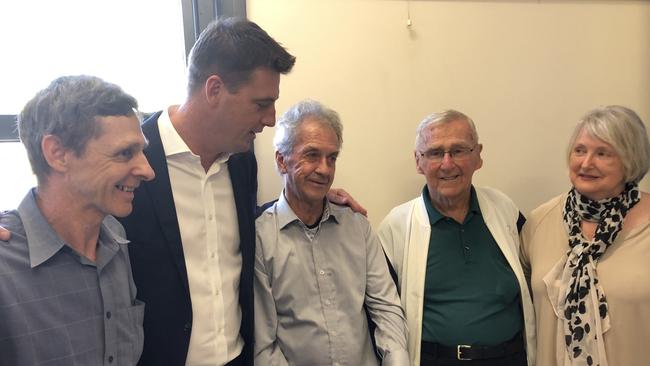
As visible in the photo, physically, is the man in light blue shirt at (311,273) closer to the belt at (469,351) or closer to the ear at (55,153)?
the belt at (469,351)

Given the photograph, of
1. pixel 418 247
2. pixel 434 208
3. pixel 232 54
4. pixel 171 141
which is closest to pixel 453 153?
pixel 434 208

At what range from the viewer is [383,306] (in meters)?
1.74

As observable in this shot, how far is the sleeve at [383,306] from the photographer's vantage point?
1674 mm

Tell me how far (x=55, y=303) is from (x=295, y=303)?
726 mm

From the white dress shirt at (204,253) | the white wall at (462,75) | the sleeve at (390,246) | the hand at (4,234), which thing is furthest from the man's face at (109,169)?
the sleeve at (390,246)

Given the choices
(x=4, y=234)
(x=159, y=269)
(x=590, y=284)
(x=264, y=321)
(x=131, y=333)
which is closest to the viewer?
(x=4, y=234)

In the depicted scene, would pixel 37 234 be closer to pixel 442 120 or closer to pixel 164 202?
pixel 164 202

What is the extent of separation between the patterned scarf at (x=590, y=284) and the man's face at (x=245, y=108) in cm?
119

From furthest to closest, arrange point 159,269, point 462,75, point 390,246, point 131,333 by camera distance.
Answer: point 462,75
point 390,246
point 159,269
point 131,333

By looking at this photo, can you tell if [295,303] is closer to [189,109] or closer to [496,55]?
[189,109]

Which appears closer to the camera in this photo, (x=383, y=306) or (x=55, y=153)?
(x=55, y=153)

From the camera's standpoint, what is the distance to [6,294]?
1.01 m

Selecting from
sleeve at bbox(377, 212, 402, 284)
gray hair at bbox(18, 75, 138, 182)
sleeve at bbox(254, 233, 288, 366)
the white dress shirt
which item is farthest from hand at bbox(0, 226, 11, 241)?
sleeve at bbox(377, 212, 402, 284)

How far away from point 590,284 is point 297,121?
1145mm
